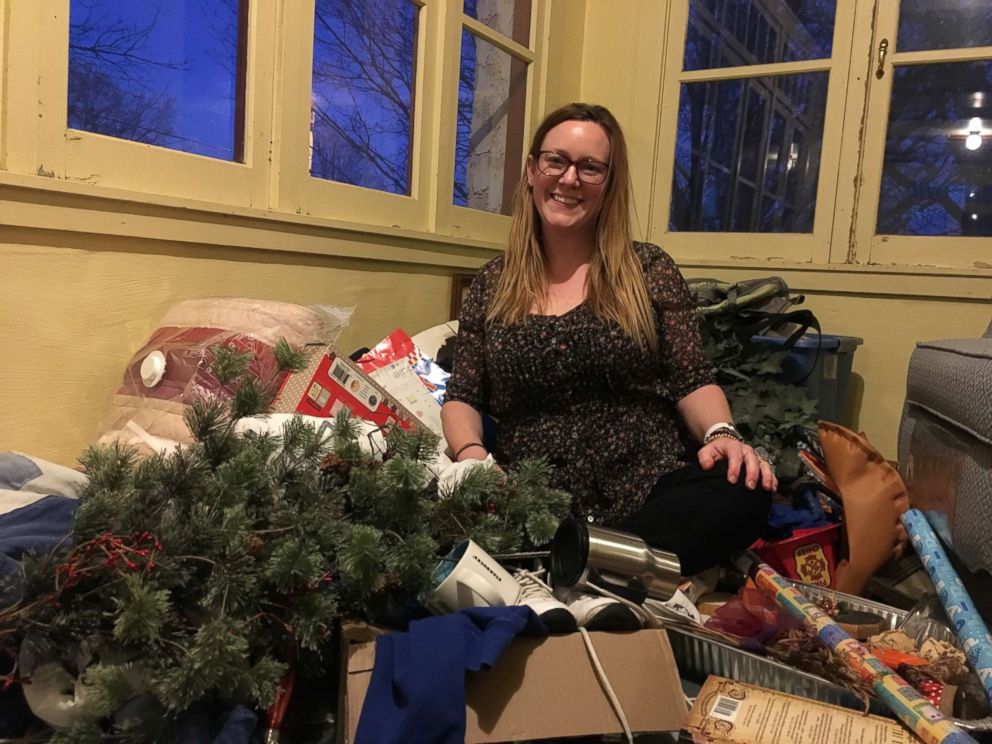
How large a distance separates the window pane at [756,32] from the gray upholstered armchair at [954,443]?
1197 mm

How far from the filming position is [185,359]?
1.34 m

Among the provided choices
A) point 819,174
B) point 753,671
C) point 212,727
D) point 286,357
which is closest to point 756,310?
point 819,174

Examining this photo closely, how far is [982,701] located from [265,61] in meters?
1.72

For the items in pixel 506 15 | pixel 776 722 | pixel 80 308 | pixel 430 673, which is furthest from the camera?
pixel 506 15

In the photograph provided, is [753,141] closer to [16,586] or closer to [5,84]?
[5,84]

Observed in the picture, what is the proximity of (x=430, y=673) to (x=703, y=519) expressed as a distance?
2.26ft

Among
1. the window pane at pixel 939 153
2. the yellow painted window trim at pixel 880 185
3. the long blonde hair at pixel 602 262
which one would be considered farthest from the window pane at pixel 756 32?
the long blonde hair at pixel 602 262

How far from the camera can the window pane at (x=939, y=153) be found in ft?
6.83

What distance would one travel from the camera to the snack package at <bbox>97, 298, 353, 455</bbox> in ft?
4.21

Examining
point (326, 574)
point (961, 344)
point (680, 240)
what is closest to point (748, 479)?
point (961, 344)

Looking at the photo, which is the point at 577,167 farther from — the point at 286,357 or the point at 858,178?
the point at 858,178

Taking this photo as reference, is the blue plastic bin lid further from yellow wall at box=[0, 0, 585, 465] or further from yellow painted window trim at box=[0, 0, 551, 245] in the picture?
yellow wall at box=[0, 0, 585, 465]

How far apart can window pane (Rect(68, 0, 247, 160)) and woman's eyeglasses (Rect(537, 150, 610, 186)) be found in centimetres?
67

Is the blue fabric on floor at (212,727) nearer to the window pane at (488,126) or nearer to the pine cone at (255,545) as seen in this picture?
the pine cone at (255,545)
